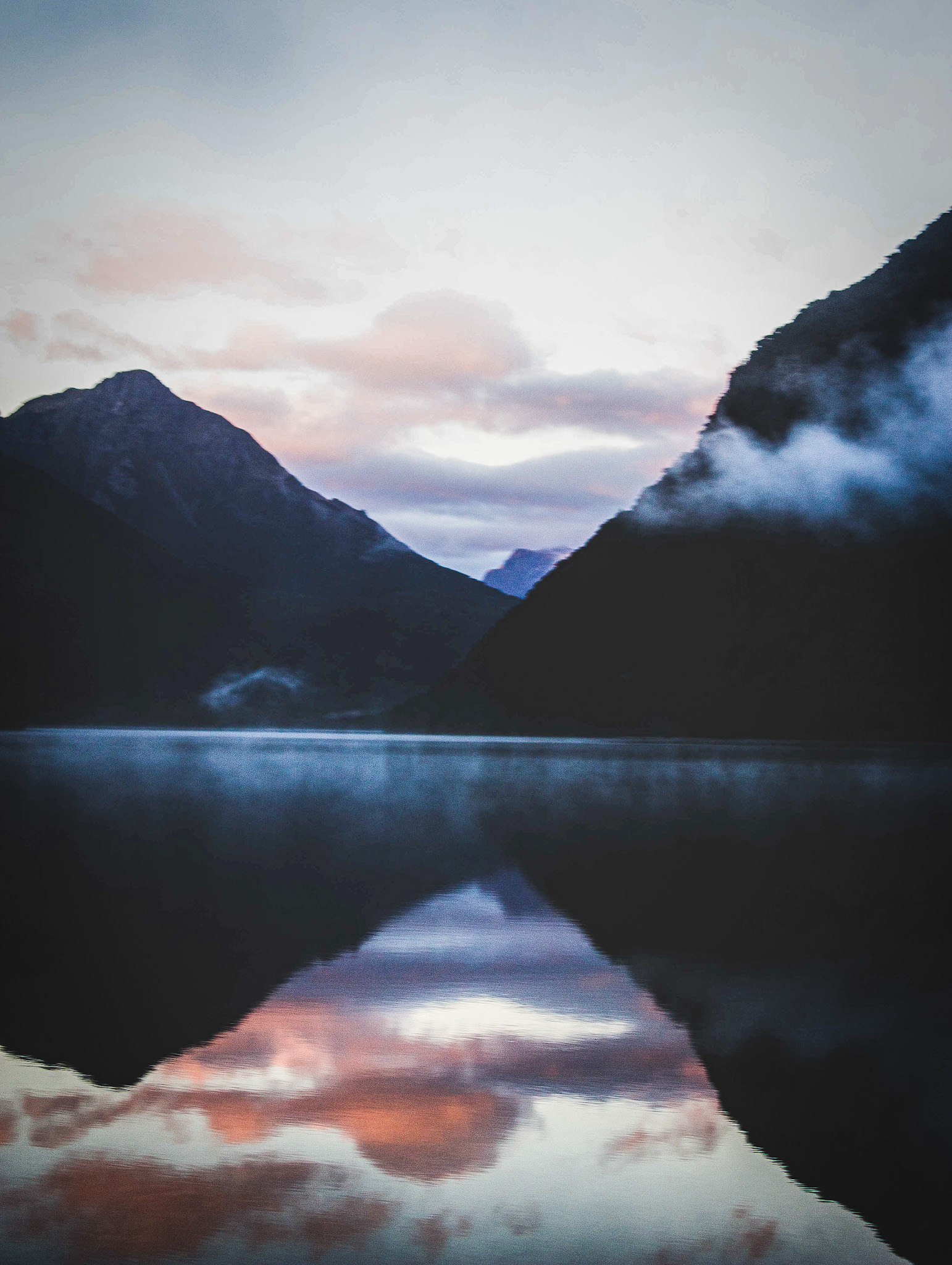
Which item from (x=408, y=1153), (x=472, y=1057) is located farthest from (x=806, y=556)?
(x=408, y=1153)

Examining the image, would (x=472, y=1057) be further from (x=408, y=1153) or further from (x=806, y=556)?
(x=806, y=556)

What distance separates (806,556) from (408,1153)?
415ft

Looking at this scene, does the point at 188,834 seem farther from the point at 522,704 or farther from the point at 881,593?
the point at 522,704

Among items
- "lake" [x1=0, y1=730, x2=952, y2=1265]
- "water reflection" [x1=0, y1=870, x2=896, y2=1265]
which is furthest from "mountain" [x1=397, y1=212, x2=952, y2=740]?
"water reflection" [x1=0, y1=870, x2=896, y2=1265]

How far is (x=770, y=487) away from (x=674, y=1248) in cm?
13267

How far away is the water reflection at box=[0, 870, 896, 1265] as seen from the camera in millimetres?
5836

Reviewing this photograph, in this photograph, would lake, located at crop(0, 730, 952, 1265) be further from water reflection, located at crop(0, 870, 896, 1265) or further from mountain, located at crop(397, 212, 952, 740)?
mountain, located at crop(397, 212, 952, 740)

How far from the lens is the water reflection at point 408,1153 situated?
584 cm

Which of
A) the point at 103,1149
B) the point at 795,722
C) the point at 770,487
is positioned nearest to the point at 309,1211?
the point at 103,1149

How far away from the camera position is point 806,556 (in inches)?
4995

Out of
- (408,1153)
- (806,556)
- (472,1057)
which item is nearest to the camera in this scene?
(408,1153)

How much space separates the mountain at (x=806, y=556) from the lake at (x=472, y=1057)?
100284 mm

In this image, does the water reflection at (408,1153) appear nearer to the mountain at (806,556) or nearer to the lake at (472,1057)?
the lake at (472,1057)

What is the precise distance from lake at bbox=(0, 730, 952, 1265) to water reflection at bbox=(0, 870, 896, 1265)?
0.02 metres
